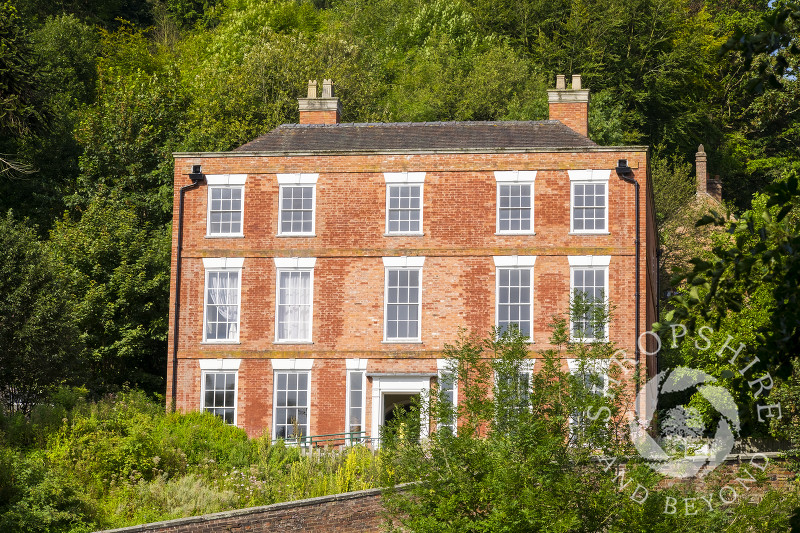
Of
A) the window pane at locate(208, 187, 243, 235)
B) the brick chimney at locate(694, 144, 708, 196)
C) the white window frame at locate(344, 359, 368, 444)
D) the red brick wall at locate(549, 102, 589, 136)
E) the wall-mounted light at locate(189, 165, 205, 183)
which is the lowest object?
the white window frame at locate(344, 359, 368, 444)

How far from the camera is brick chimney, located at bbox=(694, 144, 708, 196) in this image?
55.5 metres

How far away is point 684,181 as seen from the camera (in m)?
50.3

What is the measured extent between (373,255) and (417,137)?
465cm

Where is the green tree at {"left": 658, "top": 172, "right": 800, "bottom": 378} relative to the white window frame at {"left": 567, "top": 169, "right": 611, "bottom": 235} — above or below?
below

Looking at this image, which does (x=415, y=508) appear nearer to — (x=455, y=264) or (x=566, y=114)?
(x=455, y=264)

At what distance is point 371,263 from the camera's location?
31.2 metres

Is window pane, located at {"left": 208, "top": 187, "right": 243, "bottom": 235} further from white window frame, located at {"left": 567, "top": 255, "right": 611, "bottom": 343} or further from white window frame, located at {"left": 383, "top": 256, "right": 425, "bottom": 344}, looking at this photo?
white window frame, located at {"left": 567, "top": 255, "right": 611, "bottom": 343}

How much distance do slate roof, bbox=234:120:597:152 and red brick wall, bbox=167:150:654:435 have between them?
1174mm

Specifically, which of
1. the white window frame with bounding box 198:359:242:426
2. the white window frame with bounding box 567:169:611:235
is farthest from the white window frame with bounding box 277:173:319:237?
the white window frame with bounding box 567:169:611:235

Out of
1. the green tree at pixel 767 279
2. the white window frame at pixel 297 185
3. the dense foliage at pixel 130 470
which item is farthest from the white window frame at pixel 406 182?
the green tree at pixel 767 279

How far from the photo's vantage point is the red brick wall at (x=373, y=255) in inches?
1196

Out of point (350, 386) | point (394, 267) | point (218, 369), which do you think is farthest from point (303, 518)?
point (394, 267)

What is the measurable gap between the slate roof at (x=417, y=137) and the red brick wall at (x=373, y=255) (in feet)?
3.85

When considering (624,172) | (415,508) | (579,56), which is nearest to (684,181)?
(579,56)
